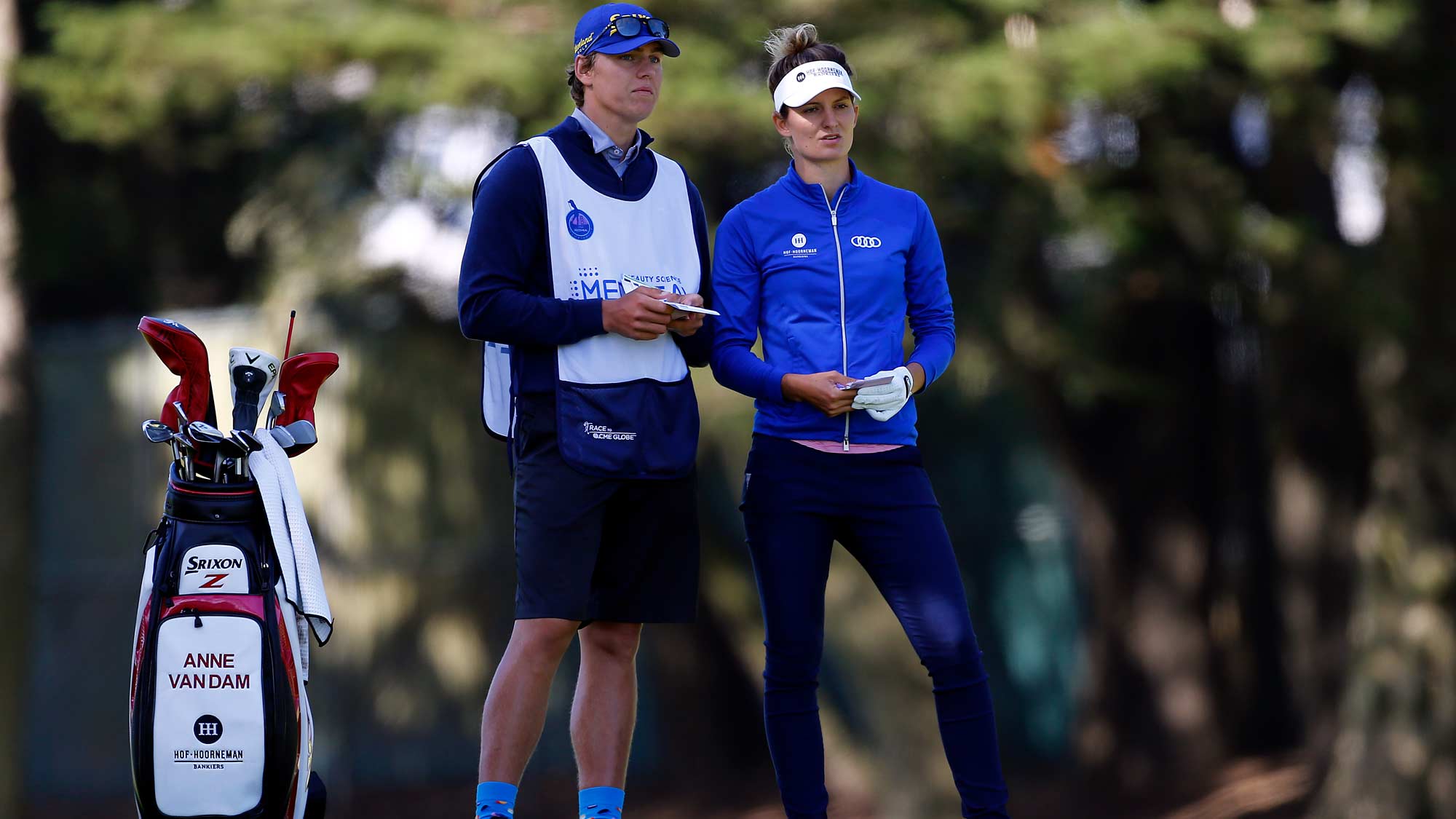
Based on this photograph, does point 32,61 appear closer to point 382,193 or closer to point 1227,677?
point 382,193

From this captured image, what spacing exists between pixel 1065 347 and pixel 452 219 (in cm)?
356

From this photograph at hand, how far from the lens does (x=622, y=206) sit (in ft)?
12.5

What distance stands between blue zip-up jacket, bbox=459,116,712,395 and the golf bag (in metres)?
0.73

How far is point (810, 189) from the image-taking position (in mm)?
3900

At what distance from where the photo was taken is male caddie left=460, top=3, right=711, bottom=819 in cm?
368

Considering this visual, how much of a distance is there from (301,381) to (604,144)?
0.95 metres

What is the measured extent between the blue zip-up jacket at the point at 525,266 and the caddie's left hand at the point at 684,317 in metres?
0.14

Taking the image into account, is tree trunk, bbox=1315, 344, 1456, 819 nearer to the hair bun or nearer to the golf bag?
the hair bun

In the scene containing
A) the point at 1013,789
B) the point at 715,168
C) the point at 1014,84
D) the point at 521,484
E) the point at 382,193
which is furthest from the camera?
the point at 1013,789

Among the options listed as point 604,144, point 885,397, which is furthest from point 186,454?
point 885,397

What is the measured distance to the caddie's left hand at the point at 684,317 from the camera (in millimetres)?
3688

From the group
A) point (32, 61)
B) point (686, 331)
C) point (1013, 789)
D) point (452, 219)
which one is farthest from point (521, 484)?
point (1013, 789)

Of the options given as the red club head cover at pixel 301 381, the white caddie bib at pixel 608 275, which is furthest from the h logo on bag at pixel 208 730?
the white caddie bib at pixel 608 275

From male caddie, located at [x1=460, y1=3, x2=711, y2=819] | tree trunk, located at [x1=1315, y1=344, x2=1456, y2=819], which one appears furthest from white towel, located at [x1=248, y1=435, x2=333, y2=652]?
tree trunk, located at [x1=1315, y1=344, x2=1456, y2=819]
